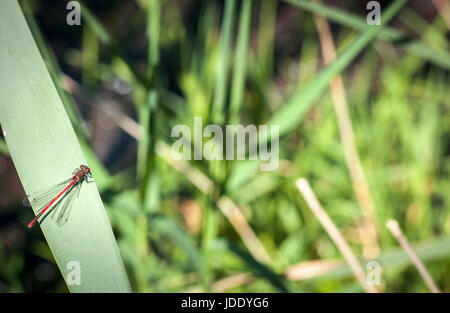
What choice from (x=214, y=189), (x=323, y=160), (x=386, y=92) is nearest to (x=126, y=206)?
(x=214, y=189)

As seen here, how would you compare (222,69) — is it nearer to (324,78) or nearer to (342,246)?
(324,78)

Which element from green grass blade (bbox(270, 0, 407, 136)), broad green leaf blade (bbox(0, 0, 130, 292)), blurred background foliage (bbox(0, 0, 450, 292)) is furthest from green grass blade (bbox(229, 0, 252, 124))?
broad green leaf blade (bbox(0, 0, 130, 292))

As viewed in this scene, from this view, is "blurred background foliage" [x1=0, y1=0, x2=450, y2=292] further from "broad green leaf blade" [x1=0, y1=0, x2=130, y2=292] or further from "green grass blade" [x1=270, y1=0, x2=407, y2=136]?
"broad green leaf blade" [x1=0, y1=0, x2=130, y2=292]

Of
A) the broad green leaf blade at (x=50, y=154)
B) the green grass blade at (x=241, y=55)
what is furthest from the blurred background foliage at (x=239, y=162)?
the broad green leaf blade at (x=50, y=154)

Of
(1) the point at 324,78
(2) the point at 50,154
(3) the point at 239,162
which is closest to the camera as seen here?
(2) the point at 50,154

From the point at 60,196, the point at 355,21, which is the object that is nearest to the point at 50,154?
the point at 60,196

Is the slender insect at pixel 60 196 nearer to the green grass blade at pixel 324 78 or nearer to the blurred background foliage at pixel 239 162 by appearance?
the blurred background foliage at pixel 239 162

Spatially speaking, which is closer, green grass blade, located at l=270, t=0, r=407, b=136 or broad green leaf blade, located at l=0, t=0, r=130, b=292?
broad green leaf blade, located at l=0, t=0, r=130, b=292
